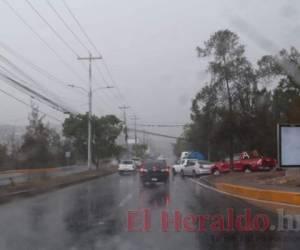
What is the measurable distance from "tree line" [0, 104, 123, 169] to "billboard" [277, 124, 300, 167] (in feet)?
146

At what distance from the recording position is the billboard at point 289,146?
→ 85.6 feet

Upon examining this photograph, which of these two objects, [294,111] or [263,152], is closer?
[294,111]

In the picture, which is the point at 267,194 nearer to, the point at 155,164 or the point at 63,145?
the point at 155,164

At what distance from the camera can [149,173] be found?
125 feet

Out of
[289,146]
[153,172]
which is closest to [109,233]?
[289,146]

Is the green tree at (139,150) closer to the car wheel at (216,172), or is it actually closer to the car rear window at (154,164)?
the car wheel at (216,172)

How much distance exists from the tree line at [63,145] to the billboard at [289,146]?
44.6 metres

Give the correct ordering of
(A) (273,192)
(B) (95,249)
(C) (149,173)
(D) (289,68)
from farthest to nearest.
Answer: (D) (289,68) < (C) (149,173) < (A) (273,192) < (B) (95,249)

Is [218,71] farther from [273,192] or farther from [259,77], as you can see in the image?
[273,192]

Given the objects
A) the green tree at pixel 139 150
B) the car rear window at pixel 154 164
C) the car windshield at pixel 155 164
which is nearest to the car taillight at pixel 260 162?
the car windshield at pixel 155 164

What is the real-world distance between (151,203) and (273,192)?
446 cm

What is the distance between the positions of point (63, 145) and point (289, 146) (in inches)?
2473

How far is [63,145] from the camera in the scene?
8612cm

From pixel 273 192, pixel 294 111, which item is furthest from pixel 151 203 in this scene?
pixel 294 111
